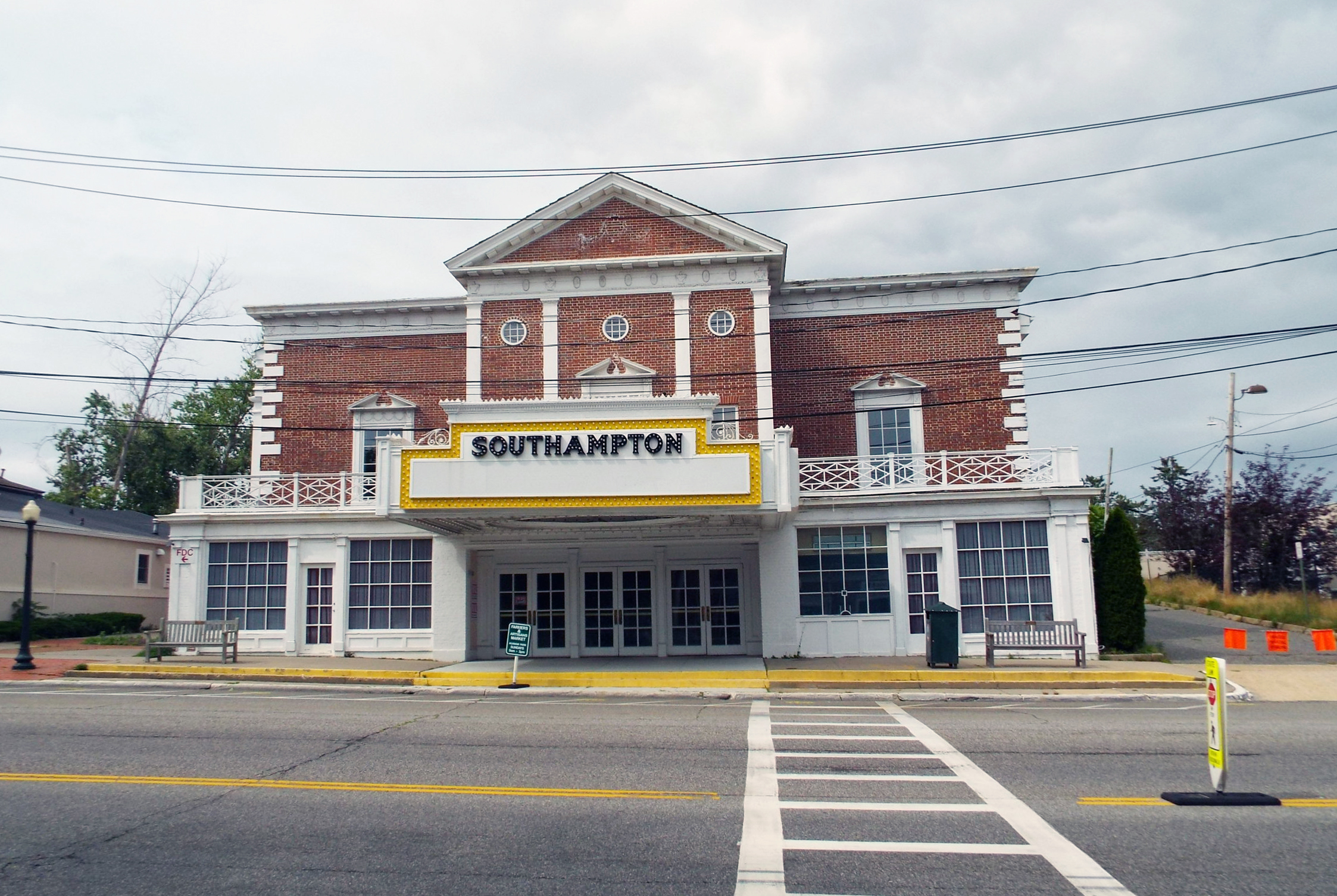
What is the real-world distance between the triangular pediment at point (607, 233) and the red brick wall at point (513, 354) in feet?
3.67

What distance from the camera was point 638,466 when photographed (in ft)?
61.2

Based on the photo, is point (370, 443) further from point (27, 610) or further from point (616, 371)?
point (27, 610)

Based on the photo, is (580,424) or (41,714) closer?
(41,714)

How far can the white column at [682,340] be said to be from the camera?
78.2ft

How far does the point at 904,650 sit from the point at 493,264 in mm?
13221

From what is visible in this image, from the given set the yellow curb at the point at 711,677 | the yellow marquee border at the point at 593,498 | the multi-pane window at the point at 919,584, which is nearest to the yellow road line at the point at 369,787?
Answer: the yellow curb at the point at 711,677

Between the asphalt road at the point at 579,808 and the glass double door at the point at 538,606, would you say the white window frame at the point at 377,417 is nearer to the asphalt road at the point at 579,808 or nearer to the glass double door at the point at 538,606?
the glass double door at the point at 538,606

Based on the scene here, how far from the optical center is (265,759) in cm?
1029

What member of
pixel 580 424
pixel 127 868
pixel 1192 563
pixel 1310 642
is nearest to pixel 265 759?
pixel 127 868

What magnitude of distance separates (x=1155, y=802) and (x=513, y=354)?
61.1ft

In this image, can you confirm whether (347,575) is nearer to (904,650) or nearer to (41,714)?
(41,714)

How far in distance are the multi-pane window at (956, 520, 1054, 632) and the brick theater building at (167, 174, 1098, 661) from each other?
0.05 m

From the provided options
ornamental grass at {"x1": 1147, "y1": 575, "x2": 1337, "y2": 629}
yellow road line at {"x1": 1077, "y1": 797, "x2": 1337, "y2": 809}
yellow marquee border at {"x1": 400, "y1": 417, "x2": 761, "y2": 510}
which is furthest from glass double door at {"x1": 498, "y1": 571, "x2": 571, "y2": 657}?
ornamental grass at {"x1": 1147, "y1": 575, "x2": 1337, "y2": 629}

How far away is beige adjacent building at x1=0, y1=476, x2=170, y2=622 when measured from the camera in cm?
3089
